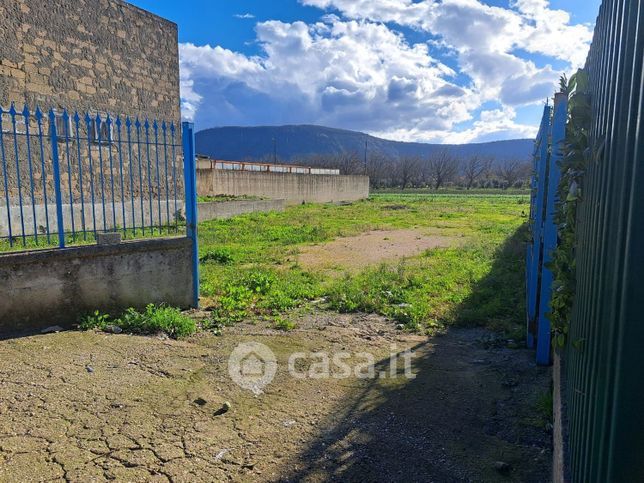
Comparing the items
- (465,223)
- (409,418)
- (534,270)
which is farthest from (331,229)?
(409,418)

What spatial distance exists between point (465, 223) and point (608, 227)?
1705 centimetres

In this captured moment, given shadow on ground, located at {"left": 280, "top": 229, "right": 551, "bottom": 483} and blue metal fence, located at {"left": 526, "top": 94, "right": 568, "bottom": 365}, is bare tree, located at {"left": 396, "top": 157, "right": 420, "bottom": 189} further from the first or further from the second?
shadow on ground, located at {"left": 280, "top": 229, "right": 551, "bottom": 483}

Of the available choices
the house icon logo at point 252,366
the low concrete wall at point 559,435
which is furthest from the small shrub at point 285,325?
the low concrete wall at point 559,435

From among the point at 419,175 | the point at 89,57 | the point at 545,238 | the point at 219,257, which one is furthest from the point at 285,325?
the point at 419,175

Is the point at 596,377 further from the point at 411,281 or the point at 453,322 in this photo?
the point at 411,281

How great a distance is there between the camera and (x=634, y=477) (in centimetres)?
111

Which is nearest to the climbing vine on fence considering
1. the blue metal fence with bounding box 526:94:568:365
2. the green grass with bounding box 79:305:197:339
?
the blue metal fence with bounding box 526:94:568:365

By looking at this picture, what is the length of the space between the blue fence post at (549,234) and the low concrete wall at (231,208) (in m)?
13.8

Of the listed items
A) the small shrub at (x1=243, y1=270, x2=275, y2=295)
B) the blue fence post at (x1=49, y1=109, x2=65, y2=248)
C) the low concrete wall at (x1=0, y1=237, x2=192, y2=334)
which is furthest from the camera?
the small shrub at (x1=243, y1=270, x2=275, y2=295)

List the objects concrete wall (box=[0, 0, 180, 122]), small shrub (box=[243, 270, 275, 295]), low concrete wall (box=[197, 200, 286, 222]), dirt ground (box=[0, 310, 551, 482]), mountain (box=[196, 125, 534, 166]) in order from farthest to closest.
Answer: mountain (box=[196, 125, 534, 166]), low concrete wall (box=[197, 200, 286, 222]), concrete wall (box=[0, 0, 180, 122]), small shrub (box=[243, 270, 275, 295]), dirt ground (box=[0, 310, 551, 482])

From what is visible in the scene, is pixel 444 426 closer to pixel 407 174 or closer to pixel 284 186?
pixel 284 186

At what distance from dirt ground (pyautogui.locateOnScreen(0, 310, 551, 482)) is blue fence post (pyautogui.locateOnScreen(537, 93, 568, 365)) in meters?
0.24

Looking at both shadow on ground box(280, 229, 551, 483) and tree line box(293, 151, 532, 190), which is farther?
tree line box(293, 151, 532, 190)

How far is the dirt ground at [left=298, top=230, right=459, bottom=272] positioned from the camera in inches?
345
